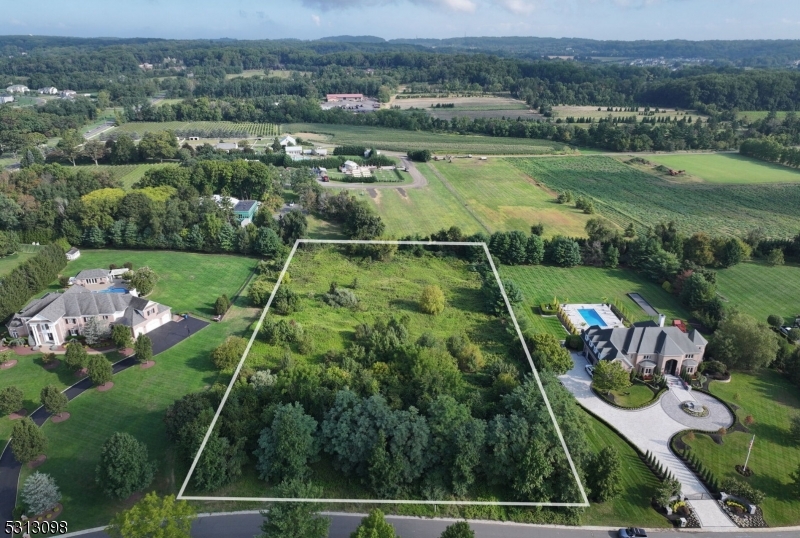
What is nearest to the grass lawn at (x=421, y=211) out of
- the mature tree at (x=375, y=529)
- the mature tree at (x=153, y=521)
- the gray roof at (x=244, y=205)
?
the gray roof at (x=244, y=205)

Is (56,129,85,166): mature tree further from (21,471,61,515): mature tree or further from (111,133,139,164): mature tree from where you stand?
(21,471,61,515): mature tree

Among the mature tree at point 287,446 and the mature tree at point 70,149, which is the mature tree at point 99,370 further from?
the mature tree at point 70,149

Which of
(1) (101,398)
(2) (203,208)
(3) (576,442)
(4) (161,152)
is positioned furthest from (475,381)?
(4) (161,152)

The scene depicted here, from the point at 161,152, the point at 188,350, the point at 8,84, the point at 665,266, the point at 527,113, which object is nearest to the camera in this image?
the point at 188,350

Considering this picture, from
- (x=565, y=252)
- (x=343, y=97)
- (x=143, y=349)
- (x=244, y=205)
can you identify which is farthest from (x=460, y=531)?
(x=343, y=97)

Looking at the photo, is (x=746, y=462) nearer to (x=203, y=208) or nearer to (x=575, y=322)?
(x=575, y=322)
